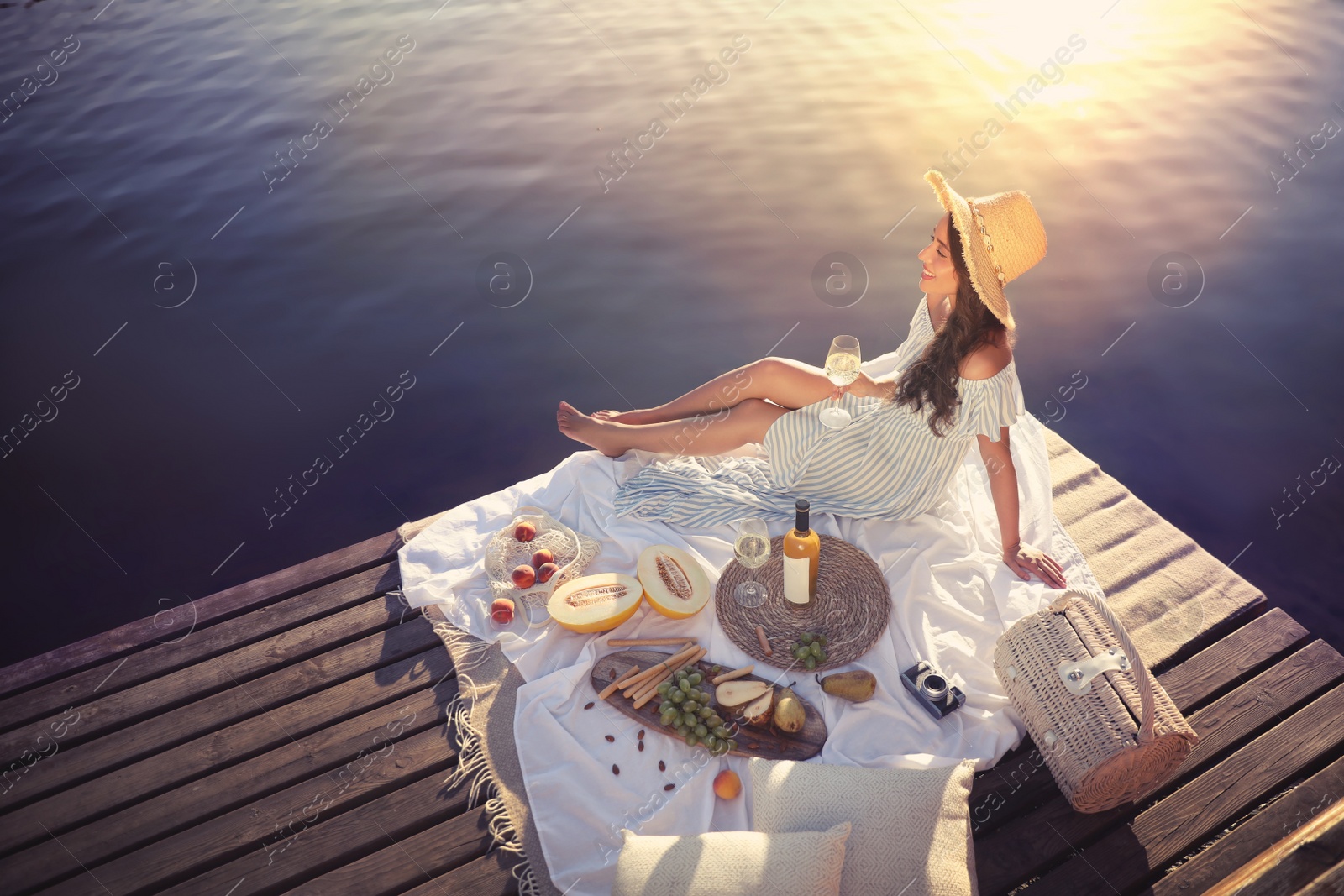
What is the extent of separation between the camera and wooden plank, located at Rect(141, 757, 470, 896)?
2.37 m

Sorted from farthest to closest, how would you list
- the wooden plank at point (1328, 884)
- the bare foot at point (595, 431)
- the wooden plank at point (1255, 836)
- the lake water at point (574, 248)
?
the lake water at point (574, 248), the bare foot at point (595, 431), the wooden plank at point (1255, 836), the wooden plank at point (1328, 884)

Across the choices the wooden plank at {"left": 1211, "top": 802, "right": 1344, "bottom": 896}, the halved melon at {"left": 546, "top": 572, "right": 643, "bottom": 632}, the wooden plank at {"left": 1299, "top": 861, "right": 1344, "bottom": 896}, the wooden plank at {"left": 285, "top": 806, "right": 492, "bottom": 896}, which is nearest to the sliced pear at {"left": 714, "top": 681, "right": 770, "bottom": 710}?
the halved melon at {"left": 546, "top": 572, "right": 643, "bottom": 632}

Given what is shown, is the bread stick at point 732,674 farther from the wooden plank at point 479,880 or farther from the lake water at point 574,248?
the lake water at point 574,248

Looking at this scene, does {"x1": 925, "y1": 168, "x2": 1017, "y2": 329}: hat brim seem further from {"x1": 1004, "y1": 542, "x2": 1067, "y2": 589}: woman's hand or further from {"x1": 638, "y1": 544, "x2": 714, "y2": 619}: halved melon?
{"x1": 638, "y1": 544, "x2": 714, "y2": 619}: halved melon

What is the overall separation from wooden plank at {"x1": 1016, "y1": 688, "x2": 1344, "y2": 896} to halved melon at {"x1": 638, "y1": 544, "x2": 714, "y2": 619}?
1102 millimetres

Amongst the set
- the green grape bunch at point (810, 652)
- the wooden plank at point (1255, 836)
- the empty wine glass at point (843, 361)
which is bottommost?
the wooden plank at point (1255, 836)

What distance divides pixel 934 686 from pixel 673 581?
2.97 ft

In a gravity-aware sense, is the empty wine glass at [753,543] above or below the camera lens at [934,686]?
above

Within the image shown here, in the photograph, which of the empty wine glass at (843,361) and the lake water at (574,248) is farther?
the lake water at (574,248)

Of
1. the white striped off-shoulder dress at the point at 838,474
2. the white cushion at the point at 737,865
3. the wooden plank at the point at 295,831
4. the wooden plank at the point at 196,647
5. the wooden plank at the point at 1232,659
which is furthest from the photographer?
the white striped off-shoulder dress at the point at 838,474

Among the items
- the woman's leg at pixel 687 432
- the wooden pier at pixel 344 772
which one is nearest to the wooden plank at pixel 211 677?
the wooden pier at pixel 344 772

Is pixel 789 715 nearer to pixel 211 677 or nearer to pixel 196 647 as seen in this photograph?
pixel 211 677

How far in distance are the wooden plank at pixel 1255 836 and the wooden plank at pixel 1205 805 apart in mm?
38

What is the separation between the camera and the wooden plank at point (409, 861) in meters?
2.34
